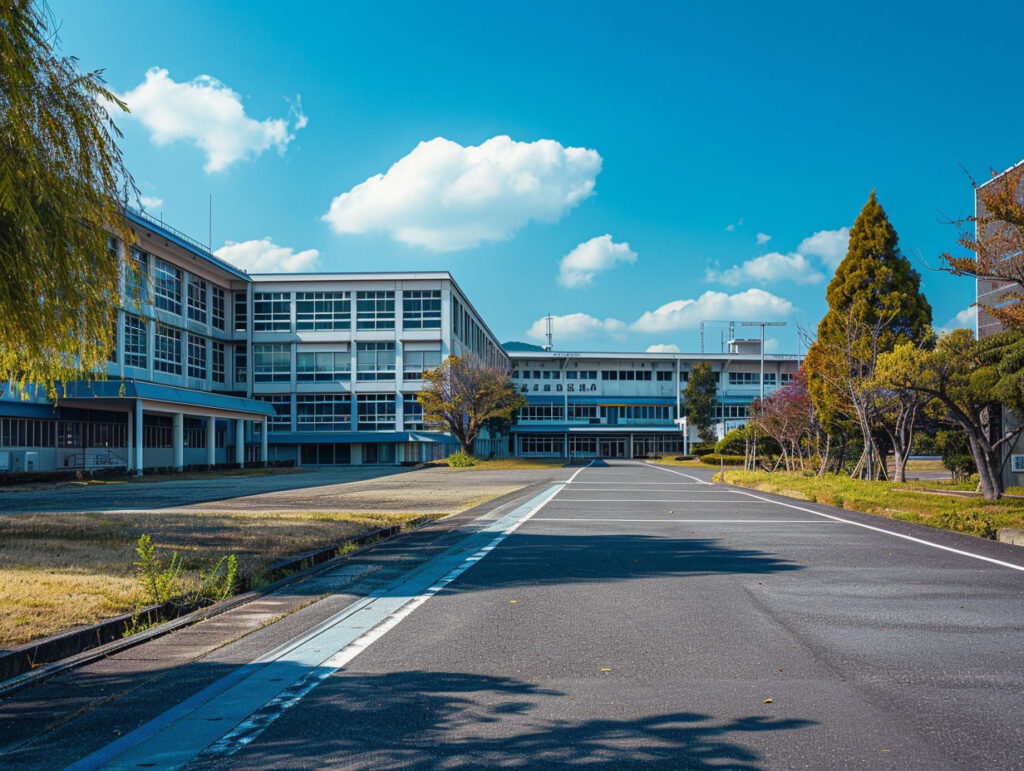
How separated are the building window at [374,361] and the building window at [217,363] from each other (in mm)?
11581

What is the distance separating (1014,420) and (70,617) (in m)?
28.3

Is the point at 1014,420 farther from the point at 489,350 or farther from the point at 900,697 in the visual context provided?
the point at 489,350

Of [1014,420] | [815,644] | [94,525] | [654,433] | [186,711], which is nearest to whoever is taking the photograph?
[186,711]

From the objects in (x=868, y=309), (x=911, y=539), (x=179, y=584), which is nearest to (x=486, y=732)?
(x=179, y=584)

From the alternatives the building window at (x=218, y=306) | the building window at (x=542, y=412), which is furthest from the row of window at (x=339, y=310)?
the building window at (x=542, y=412)

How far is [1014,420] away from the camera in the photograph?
27453 millimetres

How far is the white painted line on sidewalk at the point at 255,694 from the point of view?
163 inches

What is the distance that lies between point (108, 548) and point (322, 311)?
67.2 metres

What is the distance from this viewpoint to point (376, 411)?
250 ft

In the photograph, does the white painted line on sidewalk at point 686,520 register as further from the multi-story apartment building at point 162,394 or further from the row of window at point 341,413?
the row of window at point 341,413

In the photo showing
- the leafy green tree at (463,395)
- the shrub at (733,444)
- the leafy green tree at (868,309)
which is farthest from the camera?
the shrub at (733,444)

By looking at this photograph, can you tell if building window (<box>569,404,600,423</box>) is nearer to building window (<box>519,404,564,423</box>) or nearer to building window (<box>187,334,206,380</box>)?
building window (<box>519,404,564,423</box>)

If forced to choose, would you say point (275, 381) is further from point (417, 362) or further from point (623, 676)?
point (623, 676)

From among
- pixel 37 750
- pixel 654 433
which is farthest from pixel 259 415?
pixel 37 750
